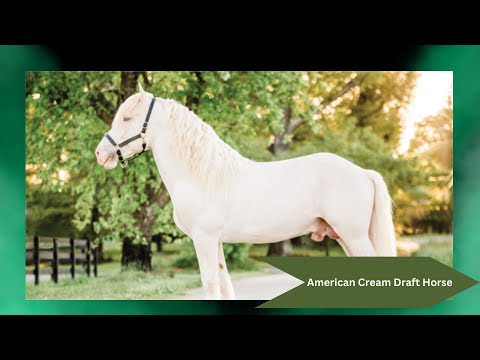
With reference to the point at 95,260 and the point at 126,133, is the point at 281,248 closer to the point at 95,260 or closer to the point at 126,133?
the point at 95,260

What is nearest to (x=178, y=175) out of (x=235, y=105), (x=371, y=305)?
(x=371, y=305)

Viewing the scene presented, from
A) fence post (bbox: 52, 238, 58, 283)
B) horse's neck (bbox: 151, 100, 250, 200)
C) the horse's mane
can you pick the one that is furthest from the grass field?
the horse's mane

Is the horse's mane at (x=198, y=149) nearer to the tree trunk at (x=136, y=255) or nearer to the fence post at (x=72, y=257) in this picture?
the tree trunk at (x=136, y=255)

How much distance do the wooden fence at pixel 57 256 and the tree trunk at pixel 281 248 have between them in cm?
339

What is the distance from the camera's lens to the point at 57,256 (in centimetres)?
920

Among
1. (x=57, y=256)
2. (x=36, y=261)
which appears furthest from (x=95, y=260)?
(x=36, y=261)

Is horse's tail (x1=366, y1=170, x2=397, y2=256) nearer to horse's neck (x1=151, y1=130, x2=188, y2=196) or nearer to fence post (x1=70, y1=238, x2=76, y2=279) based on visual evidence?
horse's neck (x1=151, y1=130, x2=188, y2=196)

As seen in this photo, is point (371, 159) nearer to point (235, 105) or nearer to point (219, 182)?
point (235, 105)

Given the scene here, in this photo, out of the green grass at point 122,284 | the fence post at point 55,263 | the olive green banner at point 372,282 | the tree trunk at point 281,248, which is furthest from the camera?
the tree trunk at point 281,248

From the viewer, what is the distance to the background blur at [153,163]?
873 centimetres

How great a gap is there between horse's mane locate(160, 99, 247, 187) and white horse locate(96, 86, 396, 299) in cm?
1

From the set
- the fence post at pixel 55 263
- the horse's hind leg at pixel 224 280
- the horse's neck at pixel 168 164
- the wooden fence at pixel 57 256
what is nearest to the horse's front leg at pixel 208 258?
the horse's hind leg at pixel 224 280

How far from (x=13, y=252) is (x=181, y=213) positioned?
2177 millimetres

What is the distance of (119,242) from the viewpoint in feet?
33.0
